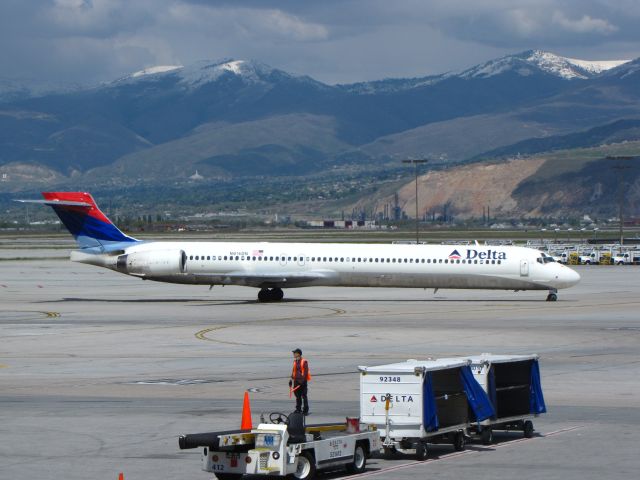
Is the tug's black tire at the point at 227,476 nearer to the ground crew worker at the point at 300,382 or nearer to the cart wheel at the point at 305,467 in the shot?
the cart wheel at the point at 305,467

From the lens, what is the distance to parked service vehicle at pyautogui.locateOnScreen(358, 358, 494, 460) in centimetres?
2683

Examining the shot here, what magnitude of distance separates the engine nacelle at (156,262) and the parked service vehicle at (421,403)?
4246 centimetres

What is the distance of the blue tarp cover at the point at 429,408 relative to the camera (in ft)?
87.9

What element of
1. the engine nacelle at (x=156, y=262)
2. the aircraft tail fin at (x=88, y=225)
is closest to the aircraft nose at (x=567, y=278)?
the engine nacelle at (x=156, y=262)

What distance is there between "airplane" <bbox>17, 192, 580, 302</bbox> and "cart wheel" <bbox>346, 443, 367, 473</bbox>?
1729 inches

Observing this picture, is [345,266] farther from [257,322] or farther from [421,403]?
[421,403]

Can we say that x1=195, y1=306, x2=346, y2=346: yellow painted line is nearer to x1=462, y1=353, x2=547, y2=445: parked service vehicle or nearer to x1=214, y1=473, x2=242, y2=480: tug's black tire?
x1=462, y1=353, x2=547, y2=445: parked service vehicle

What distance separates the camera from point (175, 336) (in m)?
51.4

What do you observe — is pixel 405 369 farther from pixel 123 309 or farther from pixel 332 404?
pixel 123 309

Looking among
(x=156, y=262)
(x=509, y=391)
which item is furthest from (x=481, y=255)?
(x=509, y=391)

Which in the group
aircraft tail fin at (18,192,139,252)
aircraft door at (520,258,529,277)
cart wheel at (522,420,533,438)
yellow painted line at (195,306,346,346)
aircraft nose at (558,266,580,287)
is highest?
aircraft tail fin at (18,192,139,252)

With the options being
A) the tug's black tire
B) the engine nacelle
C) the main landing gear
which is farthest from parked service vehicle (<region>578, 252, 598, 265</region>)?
the tug's black tire

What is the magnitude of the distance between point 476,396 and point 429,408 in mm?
1684

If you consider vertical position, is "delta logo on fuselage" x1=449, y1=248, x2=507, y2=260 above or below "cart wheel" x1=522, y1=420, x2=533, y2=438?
above
